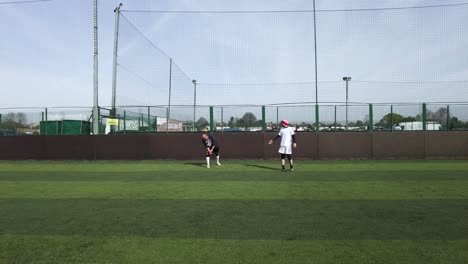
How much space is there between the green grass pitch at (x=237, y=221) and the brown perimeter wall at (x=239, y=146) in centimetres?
757

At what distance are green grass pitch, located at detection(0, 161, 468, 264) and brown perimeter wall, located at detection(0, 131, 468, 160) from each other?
7.57 m

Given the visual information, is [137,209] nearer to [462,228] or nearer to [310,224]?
[310,224]

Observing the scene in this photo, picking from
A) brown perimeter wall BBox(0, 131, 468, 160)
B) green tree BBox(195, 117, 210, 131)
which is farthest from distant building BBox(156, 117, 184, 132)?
brown perimeter wall BBox(0, 131, 468, 160)

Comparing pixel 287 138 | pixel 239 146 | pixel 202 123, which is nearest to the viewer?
pixel 287 138

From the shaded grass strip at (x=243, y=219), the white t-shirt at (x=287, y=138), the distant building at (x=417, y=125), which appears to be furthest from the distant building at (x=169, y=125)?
the shaded grass strip at (x=243, y=219)

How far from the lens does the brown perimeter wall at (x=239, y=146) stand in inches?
762

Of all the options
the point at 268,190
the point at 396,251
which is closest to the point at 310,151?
the point at 268,190

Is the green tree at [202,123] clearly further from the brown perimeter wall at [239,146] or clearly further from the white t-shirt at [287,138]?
the white t-shirt at [287,138]

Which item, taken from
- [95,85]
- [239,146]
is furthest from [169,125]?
[95,85]

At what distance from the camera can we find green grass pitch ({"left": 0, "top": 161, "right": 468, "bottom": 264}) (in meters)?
5.06

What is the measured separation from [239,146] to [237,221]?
43.6 feet

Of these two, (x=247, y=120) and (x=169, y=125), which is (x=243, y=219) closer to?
(x=247, y=120)

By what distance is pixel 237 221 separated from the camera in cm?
673

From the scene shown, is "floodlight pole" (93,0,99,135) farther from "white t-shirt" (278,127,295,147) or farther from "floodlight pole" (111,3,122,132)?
"white t-shirt" (278,127,295,147)
